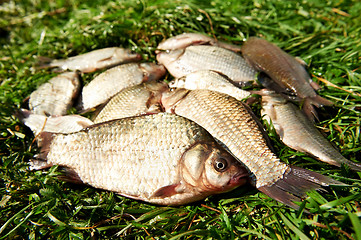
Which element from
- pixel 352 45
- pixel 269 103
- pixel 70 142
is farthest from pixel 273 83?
pixel 70 142

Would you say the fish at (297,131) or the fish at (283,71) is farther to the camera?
the fish at (283,71)

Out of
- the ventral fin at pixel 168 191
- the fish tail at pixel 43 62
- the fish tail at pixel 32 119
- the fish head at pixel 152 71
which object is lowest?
the fish tail at pixel 32 119

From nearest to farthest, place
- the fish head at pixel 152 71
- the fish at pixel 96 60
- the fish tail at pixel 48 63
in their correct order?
the fish head at pixel 152 71, the fish at pixel 96 60, the fish tail at pixel 48 63

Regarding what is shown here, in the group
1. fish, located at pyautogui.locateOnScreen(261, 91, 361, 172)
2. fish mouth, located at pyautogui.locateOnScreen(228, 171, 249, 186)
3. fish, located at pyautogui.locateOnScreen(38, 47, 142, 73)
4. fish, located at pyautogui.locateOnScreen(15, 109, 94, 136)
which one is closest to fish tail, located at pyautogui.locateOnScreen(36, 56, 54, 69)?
fish, located at pyautogui.locateOnScreen(38, 47, 142, 73)

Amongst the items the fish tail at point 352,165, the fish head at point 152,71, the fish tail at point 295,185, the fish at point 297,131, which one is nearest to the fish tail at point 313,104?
the fish at point 297,131

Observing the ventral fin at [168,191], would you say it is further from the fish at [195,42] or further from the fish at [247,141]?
the fish at [195,42]

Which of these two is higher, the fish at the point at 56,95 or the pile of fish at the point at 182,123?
the pile of fish at the point at 182,123

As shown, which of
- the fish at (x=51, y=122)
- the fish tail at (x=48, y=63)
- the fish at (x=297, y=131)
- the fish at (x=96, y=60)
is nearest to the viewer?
the fish at (x=297, y=131)
